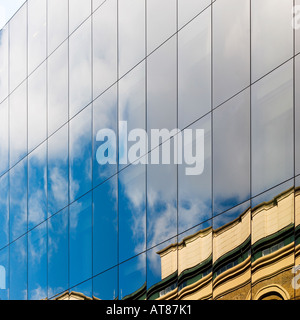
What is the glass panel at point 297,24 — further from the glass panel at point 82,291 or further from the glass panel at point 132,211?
the glass panel at point 82,291

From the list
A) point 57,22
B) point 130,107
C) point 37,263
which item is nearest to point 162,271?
point 130,107

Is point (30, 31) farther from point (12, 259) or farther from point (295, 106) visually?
point (295, 106)

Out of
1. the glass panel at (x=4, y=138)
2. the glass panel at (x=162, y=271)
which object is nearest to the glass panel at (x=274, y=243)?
the glass panel at (x=162, y=271)

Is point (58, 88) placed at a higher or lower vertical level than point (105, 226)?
higher

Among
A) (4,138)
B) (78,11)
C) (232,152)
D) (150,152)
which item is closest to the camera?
(232,152)

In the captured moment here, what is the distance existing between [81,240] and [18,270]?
24.3 feet

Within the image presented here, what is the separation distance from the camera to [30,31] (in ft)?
129

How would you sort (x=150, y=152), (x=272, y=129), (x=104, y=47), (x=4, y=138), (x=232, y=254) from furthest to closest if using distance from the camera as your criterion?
(x=4, y=138)
(x=104, y=47)
(x=150, y=152)
(x=232, y=254)
(x=272, y=129)

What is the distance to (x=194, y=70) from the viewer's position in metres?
25.4

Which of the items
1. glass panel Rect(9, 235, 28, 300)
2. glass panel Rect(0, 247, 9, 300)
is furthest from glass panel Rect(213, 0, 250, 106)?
glass panel Rect(0, 247, 9, 300)

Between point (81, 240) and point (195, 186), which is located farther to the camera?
point (81, 240)

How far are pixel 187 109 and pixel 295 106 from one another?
5422 millimetres

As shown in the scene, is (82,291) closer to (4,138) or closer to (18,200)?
(18,200)
